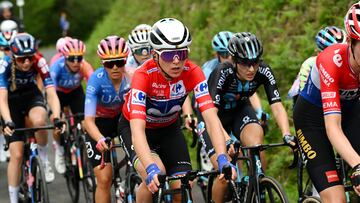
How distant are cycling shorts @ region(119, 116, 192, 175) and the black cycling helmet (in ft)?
2.94

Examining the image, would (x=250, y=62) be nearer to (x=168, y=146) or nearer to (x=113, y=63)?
(x=168, y=146)

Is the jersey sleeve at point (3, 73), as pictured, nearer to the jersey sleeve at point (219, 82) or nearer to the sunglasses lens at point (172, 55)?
the jersey sleeve at point (219, 82)

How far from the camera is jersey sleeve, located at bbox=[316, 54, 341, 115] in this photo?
498 cm

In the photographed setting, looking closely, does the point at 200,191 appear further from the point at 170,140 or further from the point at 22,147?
the point at 170,140

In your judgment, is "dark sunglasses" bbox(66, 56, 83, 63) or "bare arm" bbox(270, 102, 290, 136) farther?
"dark sunglasses" bbox(66, 56, 83, 63)

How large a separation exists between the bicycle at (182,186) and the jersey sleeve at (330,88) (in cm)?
104

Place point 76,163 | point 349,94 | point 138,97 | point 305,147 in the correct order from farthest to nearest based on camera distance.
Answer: point 76,163 < point 138,97 < point 305,147 < point 349,94

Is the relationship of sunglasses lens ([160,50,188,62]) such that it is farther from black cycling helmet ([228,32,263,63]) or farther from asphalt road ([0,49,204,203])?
asphalt road ([0,49,204,203])

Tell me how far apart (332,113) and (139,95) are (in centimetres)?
160

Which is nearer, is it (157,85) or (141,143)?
(141,143)

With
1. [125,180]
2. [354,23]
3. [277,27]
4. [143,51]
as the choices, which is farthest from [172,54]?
[277,27]

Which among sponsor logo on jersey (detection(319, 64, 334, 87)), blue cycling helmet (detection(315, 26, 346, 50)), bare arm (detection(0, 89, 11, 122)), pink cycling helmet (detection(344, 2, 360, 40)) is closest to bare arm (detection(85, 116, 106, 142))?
bare arm (detection(0, 89, 11, 122))

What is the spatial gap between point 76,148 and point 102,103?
1897 millimetres

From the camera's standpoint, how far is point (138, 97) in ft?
18.5
